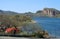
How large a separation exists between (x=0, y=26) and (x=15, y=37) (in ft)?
28.2

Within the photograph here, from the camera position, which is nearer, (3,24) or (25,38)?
(25,38)

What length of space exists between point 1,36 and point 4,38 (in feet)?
1.08

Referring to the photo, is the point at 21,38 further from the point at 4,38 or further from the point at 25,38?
the point at 4,38

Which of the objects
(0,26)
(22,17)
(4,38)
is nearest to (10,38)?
(4,38)

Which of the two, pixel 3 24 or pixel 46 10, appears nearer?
pixel 3 24

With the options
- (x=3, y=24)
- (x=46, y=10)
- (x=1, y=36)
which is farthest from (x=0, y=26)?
(x=46, y=10)

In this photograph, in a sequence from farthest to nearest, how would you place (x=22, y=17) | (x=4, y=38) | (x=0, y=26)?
(x=22, y=17) < (x=0, y=26) < (x=4, y=38)

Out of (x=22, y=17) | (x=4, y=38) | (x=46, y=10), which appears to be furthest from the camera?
(x=46, y=10)

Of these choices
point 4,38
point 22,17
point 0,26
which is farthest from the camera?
point 22,17

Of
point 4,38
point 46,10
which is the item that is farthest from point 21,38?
point 46,10

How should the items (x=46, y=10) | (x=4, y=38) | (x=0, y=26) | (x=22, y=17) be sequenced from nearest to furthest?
(x=4, y=38)
(x=0, y=26)
(x=22, y=17)
(x=46, y=10)

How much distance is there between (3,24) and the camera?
15969mm

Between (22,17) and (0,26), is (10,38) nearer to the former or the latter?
(0,26)

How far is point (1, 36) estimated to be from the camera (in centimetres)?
729
